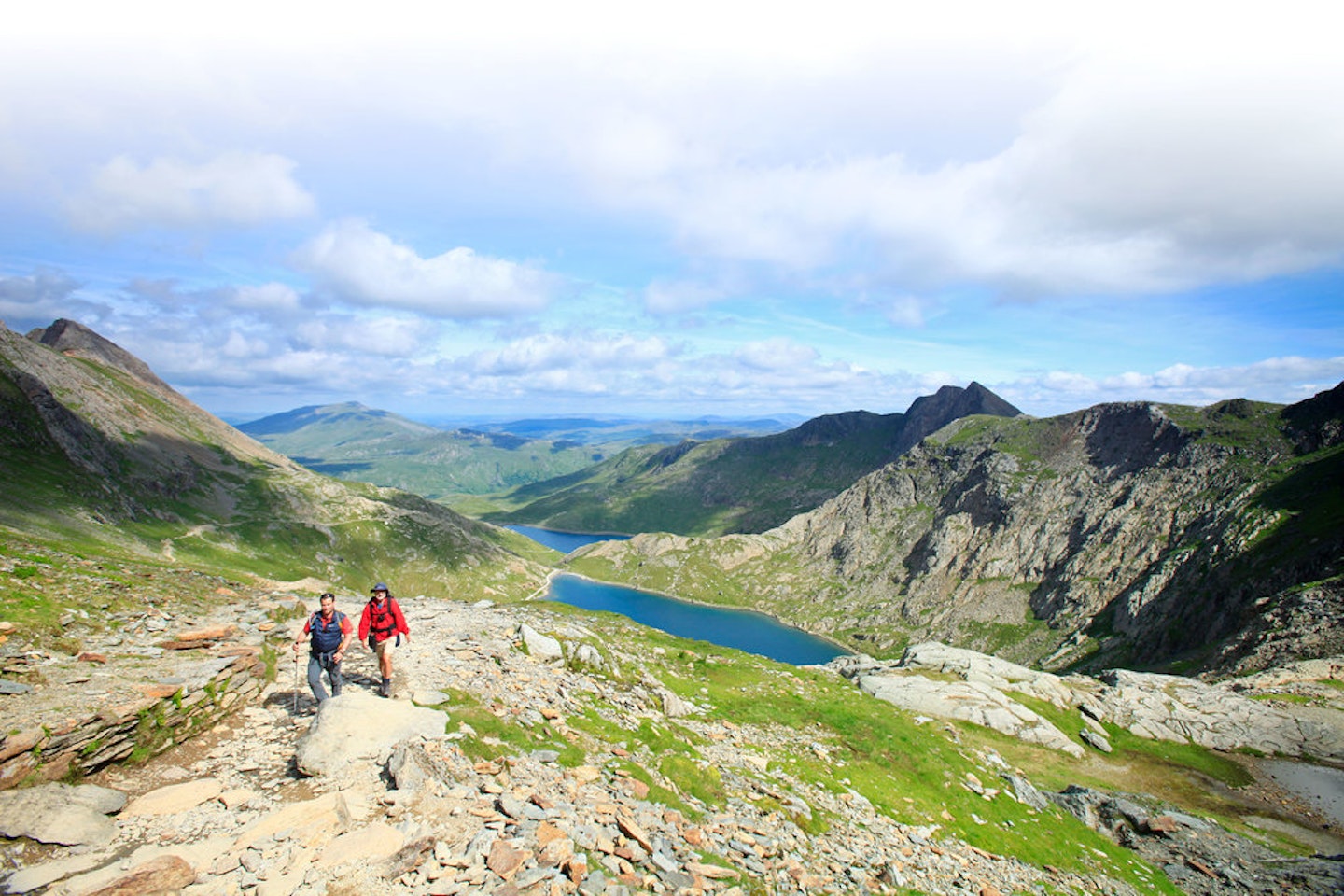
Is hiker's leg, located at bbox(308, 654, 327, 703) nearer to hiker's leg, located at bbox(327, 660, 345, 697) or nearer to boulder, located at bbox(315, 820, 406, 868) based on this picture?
hiker's leg, located at bbox(327, 660, 345, 697)

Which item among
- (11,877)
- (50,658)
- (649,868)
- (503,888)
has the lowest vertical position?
(649,868)

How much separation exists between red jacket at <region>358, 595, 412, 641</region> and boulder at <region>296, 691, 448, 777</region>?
9.25 ft

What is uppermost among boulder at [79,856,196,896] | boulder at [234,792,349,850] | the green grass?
boulder at [79,856,196,896]

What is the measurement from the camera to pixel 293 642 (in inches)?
1044

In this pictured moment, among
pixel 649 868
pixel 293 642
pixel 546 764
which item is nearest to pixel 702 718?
pixel 546 764

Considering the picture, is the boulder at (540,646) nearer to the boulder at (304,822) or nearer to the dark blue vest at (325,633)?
the dark blue vest at (325,633)

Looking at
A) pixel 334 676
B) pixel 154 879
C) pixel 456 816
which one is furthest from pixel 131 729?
pixel 456 816

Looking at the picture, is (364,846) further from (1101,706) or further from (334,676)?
(1101,706)

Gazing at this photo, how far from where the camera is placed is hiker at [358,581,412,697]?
2150 cm

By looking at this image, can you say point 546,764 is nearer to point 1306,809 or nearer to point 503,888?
point 503,888

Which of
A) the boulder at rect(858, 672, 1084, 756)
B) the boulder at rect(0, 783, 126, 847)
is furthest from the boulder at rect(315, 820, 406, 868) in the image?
the boulder at rect(858, 672, 1084, 756)

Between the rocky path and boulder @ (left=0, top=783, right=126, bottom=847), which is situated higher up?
boulder @ (left=0, top=783, right=126, bottom=847)

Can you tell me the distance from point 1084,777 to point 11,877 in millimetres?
61574

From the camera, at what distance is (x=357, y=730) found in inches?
684
